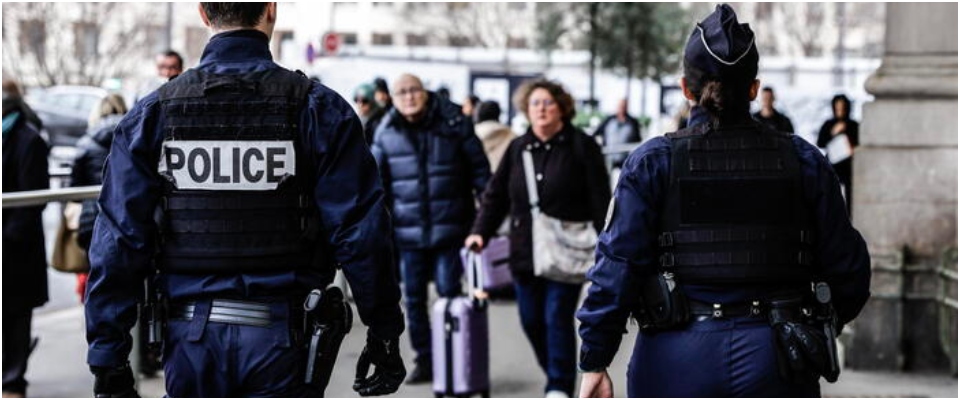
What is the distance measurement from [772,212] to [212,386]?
5.06ft

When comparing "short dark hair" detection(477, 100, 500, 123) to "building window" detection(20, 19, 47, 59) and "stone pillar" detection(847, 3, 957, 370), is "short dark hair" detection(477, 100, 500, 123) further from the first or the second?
"building window" detection(20, 19, 47, 59)

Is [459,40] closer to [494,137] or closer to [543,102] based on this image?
[494,137]

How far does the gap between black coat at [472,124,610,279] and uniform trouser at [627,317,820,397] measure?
3.77 metres

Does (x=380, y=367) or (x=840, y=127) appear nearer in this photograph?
(x=380, y=367)

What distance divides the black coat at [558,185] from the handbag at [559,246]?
3 centimetres

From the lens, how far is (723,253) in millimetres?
4566

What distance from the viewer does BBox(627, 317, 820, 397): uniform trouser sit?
4.52 meters

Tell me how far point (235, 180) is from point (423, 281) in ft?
16.6

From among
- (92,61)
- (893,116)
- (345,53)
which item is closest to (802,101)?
(345,53)

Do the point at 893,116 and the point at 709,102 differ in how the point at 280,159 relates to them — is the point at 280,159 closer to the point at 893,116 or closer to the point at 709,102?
the point at 709,102

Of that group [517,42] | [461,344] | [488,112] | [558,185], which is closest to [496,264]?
[461,344]

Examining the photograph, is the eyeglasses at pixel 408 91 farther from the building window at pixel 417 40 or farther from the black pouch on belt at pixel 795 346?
the building window at pixel 417 40

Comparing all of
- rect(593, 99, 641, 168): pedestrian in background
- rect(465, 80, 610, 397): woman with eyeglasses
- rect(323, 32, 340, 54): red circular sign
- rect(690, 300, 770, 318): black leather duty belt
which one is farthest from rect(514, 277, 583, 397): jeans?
rect(323, 32, 340, 54): red circular sign

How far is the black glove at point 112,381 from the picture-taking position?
174 inches
